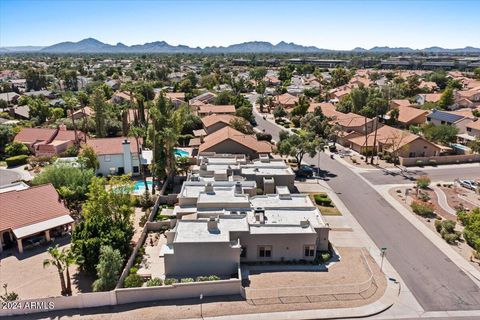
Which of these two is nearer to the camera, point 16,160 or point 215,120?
point 16,160

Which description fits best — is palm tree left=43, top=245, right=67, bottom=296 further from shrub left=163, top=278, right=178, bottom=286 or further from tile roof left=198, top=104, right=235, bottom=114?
tile roof left=198, top=104, right=235, bottom=114

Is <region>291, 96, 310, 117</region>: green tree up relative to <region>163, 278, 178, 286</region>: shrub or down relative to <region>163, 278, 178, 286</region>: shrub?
up

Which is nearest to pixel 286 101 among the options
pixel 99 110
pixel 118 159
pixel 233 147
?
pixel 233 147

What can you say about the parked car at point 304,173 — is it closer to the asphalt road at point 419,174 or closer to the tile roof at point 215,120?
the asphalt road at point 419,174

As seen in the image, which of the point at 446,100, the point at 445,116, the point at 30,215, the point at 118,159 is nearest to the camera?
the point at 30,215

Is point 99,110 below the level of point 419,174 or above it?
above

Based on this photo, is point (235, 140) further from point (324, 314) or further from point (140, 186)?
point (324, 314)

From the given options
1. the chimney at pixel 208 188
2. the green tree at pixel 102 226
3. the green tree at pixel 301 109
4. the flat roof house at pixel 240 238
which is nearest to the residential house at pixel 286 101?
the green tree at pixel 301 109

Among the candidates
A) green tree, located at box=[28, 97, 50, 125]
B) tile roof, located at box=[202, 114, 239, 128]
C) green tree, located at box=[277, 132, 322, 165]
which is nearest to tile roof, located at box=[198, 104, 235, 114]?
tile roof, located at box=[202, 114, 239, 128]

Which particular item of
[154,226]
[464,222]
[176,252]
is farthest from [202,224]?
[464,222]
